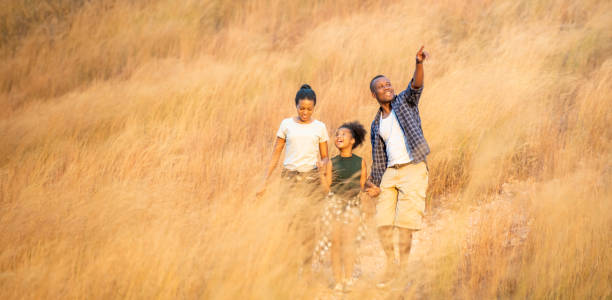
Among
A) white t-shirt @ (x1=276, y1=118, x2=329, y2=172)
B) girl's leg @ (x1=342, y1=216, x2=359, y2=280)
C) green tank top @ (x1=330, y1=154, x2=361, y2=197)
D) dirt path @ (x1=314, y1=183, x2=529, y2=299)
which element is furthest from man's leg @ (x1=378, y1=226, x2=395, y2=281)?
white t-shirt @ (x1=276, y1=118, x2=329, y2=172)

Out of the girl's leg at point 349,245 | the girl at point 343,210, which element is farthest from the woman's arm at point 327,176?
the girl's leg at point 349,245

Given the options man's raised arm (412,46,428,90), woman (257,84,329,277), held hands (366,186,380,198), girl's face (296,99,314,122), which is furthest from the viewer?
girl's face (296,99,314,122)

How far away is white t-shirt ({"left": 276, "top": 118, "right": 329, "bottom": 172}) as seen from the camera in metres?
3.54

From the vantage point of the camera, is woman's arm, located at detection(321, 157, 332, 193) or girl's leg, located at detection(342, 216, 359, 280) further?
woman's arm, located at detection(321, 157, 332, 193)

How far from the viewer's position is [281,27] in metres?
8.56

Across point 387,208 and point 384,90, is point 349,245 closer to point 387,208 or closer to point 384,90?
point 387,208

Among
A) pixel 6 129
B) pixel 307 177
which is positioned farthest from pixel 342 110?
pixel 6 129

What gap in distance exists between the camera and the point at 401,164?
3408 millimetres

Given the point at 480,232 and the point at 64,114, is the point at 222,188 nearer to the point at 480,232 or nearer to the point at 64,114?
the point at 480,232

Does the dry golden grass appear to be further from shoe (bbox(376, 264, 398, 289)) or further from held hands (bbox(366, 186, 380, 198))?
held hands (bbox(366, 186, 380, 198))

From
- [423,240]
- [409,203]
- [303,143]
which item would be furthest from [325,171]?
[423,240]

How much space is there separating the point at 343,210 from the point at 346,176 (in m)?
0.34

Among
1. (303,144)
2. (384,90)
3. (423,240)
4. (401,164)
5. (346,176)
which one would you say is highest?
(384,90)

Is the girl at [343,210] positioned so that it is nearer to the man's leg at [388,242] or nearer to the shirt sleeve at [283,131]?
the man's leg at [388,242]
